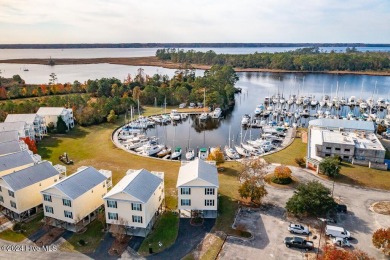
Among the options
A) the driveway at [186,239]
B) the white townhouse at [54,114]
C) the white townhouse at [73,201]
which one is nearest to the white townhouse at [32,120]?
the white townhouse at [54,114]

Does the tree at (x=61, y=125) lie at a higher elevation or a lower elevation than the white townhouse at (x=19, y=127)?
lower

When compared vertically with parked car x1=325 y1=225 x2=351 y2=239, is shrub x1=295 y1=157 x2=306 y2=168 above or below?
above

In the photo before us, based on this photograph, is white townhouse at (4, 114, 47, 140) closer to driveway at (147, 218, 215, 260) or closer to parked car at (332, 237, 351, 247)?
driveway at (147, 218, 215, 260)

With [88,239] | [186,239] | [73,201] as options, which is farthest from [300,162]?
[73,201]

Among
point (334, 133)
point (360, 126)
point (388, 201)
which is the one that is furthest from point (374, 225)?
point (360, 126)

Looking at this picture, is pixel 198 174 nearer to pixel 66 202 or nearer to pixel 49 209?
pixel 66 202

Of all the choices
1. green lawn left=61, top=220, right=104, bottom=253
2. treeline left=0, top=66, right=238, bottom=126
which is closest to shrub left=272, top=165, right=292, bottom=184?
green lawn left=61, top=220, right=104, bottom=253

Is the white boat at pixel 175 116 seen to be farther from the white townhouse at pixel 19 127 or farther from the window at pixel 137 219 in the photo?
the window at pixel 137 219
